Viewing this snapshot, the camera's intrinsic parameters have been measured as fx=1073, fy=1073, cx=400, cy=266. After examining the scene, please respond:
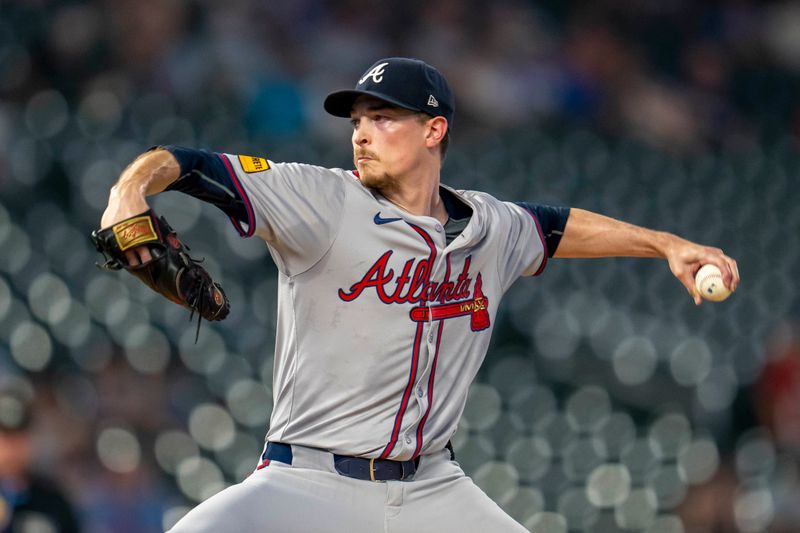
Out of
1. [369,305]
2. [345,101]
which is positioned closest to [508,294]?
[345,101]

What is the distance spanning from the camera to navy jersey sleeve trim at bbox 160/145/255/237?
7.36 feet

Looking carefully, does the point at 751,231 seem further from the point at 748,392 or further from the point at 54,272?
the point at 54,272

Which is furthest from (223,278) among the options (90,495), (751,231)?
(751,231)

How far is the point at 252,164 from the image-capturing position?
2.41 meters

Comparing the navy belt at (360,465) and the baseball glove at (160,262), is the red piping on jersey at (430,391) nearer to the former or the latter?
the navy belt at (360,465)

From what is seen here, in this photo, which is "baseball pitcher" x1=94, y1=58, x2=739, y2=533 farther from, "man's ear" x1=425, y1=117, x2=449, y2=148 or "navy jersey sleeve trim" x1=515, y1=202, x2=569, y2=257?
"navy jersey sleeve trim" x1=515, y1=202, x2=569, y2=257

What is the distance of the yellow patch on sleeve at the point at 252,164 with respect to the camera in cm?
239

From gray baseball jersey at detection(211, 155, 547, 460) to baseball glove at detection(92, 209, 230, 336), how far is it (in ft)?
0.82

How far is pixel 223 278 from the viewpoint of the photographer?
470 cm

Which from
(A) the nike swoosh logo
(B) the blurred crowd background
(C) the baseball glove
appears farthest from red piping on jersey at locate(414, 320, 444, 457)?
(B) the blurred crowd background

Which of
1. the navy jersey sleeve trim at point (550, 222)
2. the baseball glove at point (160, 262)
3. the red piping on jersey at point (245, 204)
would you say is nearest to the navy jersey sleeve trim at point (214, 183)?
the red piping on jersey at point (245, 204)

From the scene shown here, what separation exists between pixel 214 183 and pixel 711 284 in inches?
46.0

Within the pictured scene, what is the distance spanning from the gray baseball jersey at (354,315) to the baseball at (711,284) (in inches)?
22.8

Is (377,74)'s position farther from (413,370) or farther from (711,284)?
(711,284)
